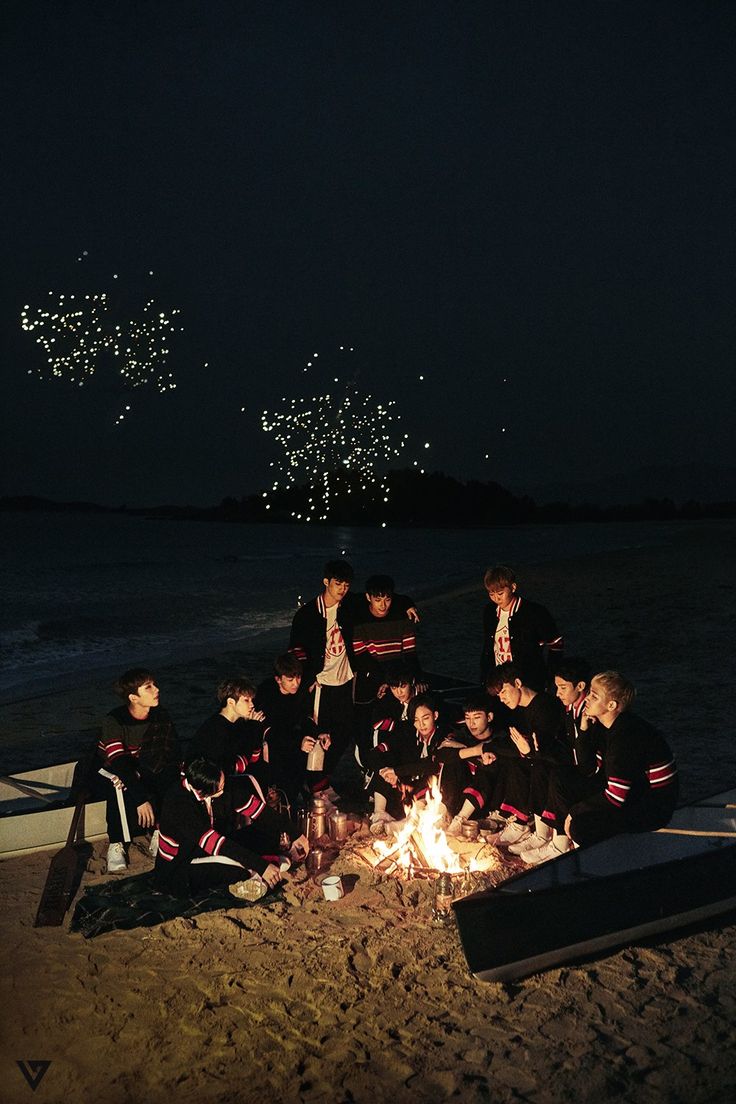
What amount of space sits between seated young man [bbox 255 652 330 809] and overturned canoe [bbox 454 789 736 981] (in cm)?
274

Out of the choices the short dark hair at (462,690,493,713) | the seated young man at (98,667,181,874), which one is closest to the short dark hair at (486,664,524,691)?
the short dark hair at (462,690,493,713)

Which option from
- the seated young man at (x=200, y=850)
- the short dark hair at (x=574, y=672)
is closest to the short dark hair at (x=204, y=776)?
the seated young man at (x=200, y=850)

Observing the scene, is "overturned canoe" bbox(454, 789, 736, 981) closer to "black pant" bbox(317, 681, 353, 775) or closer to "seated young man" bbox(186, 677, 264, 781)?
"seated young man" bbox(186, 677, 264, 781)

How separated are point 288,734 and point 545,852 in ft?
7.82

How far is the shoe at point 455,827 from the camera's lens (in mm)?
7105

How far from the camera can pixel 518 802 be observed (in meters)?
7.06

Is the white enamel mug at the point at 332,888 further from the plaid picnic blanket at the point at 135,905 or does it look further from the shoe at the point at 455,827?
the shoe at the point at 455,827

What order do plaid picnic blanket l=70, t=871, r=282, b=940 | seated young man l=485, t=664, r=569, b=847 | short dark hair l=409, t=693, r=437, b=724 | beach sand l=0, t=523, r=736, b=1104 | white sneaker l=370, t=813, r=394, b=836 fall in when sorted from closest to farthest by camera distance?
beach sand l=0, t=523, r=736, b=1104
plaid picnic blanket l=70, t=871, r=282, b=940
seated young man l=485, t=664, r=569, b=847
white sneaker l=370, t=813, r=394, b=836
short dark hair l=409, t=693, r=437, b=724

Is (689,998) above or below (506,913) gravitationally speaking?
below

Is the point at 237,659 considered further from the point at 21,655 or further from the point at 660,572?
the point at 660,572

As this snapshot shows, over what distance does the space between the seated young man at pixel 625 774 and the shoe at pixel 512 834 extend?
0.72 m

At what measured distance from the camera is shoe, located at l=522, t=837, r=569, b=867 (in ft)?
21.4

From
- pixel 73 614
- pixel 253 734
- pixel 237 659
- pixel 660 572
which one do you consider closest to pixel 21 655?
pixel 237 659

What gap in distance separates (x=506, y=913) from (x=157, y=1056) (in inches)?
70.5
